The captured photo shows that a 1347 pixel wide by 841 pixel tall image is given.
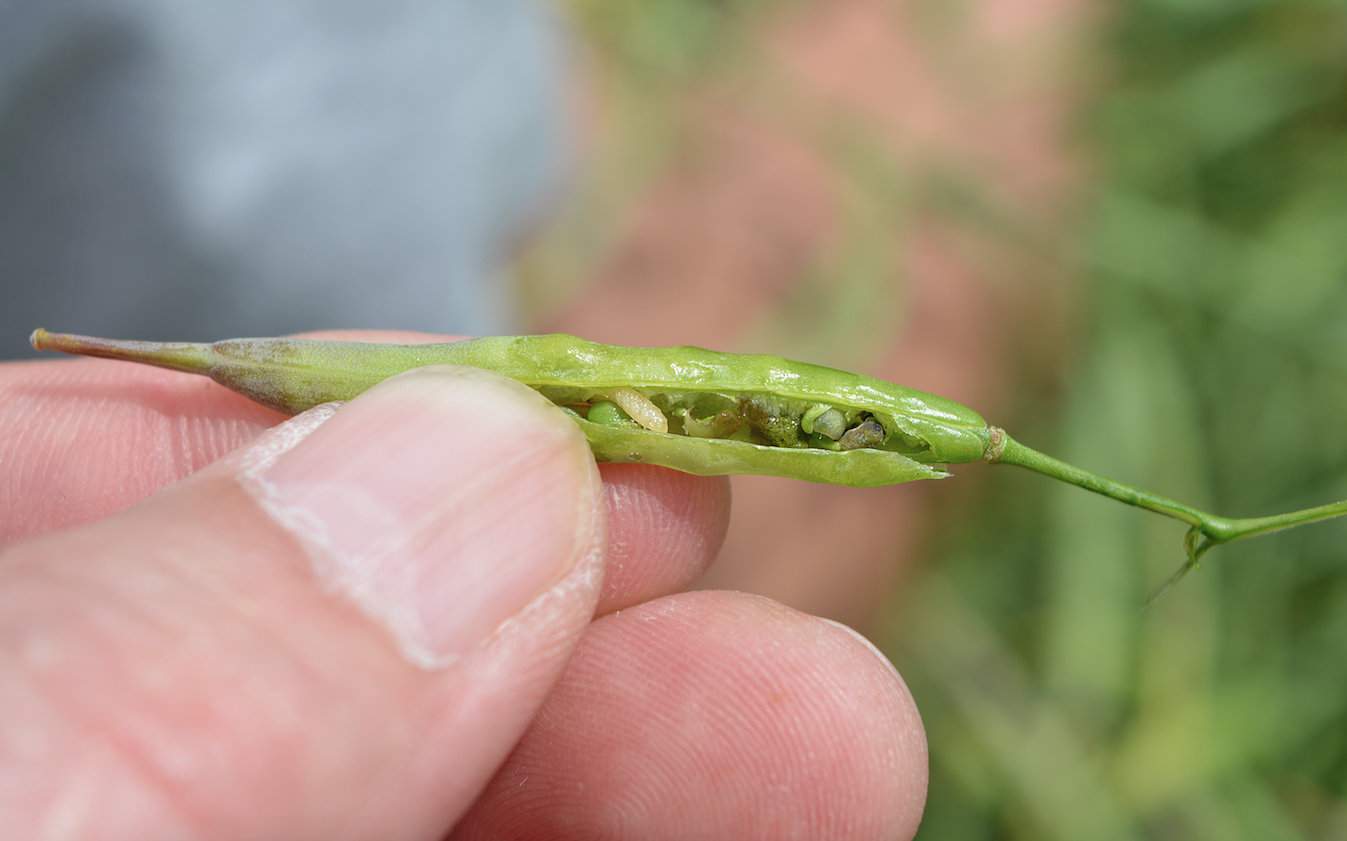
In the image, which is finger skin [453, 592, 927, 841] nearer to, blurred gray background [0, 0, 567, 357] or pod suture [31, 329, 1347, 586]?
pod suture [31, 329, 1347, 586]

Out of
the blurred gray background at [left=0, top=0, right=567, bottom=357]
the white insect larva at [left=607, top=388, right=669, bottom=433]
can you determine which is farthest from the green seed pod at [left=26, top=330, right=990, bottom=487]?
the blurred gray background at [left=0, top=0, right=567, bottom=357]

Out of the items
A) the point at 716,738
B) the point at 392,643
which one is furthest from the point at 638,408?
the point at 716,738

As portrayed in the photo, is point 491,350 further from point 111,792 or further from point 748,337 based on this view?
point 748,337

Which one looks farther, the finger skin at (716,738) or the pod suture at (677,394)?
the finger skin at (716,738)

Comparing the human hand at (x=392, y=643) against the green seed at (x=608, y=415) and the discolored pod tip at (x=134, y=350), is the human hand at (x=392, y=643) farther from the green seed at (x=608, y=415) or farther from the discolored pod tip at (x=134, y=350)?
the discolored pod tip at (x=134, y=350)

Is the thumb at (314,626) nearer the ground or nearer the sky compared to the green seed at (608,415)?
nearer the ground

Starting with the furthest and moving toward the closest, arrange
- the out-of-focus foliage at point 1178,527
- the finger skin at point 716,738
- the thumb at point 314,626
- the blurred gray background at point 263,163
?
the out-of-focus foliage at point 1178,527
the blurred gray background at point 263,163
the finger skin at point 716,738
the thumb at point 314,626

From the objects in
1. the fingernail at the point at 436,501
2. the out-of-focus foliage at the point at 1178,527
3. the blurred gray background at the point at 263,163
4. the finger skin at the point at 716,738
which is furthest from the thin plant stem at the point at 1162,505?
the blurred gray background at the point at 263,163

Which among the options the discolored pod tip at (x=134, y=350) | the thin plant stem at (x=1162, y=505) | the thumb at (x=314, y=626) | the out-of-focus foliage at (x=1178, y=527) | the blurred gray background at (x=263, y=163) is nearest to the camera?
the thumb at (x=314, y=626)

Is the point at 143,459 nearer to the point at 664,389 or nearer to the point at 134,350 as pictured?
the point at 134,350

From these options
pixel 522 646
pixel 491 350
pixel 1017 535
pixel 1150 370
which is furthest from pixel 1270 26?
pixel 522 646
